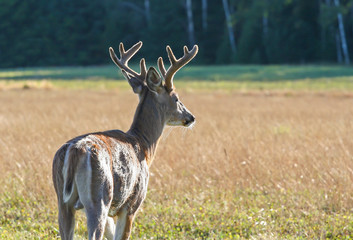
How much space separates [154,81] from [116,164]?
1.14 meters

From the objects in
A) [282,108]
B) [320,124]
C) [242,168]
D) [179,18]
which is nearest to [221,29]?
[179,18]

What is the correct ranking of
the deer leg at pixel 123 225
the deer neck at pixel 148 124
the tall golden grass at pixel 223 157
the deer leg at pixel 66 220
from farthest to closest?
the tall golden grass at pixel 223 157 → the deer neck at pixel 148 124 → the deer leg at pixel 123 225 → the deer leg at pixel 66 220

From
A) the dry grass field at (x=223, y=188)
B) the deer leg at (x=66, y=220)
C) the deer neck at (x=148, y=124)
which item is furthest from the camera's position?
the dry grass field at (x=223, y=188)

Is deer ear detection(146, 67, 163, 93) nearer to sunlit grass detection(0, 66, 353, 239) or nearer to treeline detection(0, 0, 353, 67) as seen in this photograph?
sunlit grass detection(0, 66, 353, 239)

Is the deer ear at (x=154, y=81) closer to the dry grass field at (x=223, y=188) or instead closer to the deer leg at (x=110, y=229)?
the dry grass field at (x=223, y=188)

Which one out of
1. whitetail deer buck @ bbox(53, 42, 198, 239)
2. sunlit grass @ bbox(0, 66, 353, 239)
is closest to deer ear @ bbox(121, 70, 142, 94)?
whitetail deer buck @ bbox(53, 42, 198, 239)

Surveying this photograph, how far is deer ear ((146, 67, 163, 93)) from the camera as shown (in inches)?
205

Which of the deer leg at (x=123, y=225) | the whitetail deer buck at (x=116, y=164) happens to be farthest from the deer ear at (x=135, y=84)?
the deer leg at (x=123, y=225)

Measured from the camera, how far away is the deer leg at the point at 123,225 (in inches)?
187

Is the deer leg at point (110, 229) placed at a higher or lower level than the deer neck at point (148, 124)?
lower

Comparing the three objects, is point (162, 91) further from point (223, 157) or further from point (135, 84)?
point (223, 157)

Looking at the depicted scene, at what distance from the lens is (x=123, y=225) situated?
4.76 meters

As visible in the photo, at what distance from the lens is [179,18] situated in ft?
221

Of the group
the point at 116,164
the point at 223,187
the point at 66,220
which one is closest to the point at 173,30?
the point at 223,187
